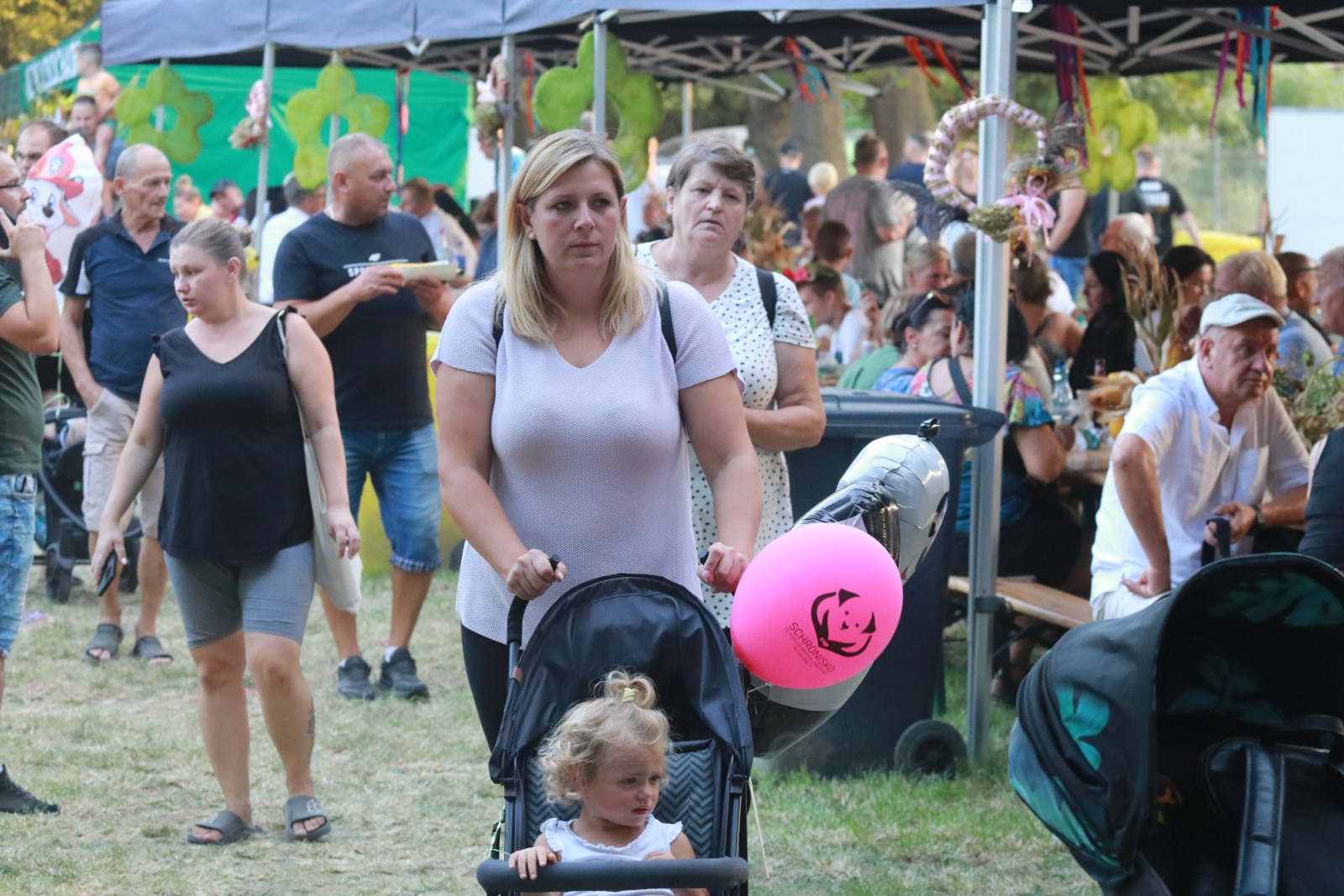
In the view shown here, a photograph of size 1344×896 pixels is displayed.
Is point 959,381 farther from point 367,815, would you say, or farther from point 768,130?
point 768,130

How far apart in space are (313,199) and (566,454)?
9.71 meters

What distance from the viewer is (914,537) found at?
4137 mm

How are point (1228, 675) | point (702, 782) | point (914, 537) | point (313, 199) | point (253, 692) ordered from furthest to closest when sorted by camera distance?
1. point (313, 199)
2. point (253, 692)
3. point (914, 537)
4. point (702, 782)
5. point (1228, 675)

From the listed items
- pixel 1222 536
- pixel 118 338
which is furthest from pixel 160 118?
pixel 1222 536

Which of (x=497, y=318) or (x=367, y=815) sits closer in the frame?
(x=497, y=318)

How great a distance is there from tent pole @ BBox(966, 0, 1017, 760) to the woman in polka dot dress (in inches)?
55.0

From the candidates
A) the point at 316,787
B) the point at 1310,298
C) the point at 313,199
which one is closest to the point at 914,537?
the point at 316,787

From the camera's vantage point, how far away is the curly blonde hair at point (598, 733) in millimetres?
2910

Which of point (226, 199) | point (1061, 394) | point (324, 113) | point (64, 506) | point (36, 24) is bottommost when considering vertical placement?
point (64, 506)

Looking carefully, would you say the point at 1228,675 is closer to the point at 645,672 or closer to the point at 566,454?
the point at 645,672

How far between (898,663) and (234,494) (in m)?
2.28

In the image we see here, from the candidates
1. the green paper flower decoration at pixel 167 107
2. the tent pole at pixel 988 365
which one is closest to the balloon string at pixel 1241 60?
the tent pole at pixel 988 365

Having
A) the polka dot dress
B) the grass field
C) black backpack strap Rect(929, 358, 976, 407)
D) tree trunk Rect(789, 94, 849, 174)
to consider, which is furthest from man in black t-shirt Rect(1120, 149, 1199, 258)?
the polka dot dress

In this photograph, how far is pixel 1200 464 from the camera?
5168 millimetres
